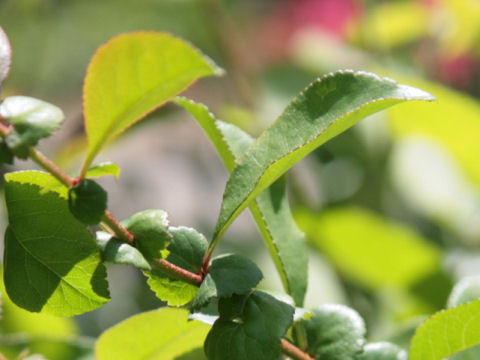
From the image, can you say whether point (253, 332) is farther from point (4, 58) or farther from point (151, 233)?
point (4, 58)

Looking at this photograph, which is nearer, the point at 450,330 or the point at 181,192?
the point at 450,330

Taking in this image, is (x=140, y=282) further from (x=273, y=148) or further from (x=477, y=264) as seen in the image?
(x=273, y=148)

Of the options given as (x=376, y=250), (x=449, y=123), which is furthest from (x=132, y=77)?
(x=449, y=123)

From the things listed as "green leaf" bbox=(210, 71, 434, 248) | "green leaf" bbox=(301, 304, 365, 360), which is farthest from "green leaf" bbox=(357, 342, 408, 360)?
"green leaf" bbox=(210, 71, 434, 248)

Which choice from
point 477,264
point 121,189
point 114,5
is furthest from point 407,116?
point 114,5

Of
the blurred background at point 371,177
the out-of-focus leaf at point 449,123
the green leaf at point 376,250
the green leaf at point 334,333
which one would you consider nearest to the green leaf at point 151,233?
the green leaf at point 334,333

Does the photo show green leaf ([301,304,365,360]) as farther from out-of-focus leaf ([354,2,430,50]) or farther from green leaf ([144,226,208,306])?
out-of-focus leaf ([354,2,430,50])
